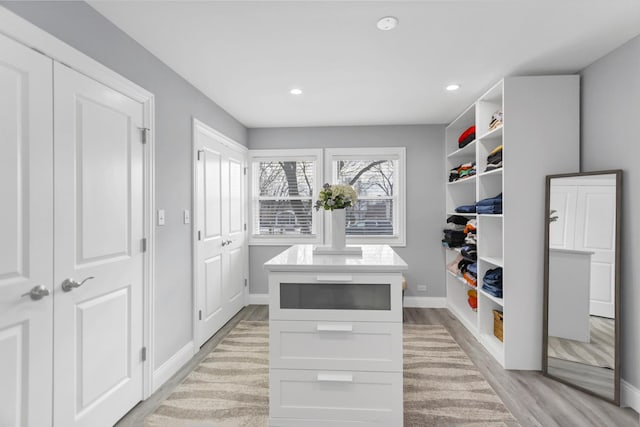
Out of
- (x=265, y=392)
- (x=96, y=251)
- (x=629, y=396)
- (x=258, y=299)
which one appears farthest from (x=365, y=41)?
(x=258, y=299)

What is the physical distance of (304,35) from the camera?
2090mm

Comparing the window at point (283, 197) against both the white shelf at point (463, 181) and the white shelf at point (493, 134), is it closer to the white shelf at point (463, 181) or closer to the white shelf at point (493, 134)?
the white shelf at point (463, 181)

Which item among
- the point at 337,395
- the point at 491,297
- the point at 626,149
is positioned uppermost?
the point at 626,149

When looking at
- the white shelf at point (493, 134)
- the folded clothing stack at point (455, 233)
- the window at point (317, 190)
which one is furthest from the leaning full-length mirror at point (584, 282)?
the window at point (317, 190)

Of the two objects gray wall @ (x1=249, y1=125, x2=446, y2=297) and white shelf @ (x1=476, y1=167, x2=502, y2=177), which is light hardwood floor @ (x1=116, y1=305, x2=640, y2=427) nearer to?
gray wall @ (x1=249, y1=125, x2=446, y2=297)

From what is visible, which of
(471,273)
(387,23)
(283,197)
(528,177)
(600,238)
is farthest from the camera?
(283,197)

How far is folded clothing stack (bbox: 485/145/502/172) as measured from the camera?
9.42 feet

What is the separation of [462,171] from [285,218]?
2.37 meters

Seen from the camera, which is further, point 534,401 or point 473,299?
point 473,299

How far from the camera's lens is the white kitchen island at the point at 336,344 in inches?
70.4

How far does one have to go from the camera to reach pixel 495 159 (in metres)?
2.93

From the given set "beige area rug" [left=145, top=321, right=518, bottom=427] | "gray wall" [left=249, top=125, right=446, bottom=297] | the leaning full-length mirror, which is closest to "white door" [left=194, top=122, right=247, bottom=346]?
"beige area rug" [left=145, top=321, right=518, bottom=427]

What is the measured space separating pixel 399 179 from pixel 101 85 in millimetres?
3443

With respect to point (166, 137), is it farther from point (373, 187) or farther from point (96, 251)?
point (373, 187)
